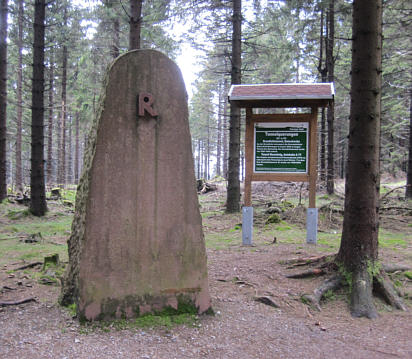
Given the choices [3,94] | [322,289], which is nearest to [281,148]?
[322,289]

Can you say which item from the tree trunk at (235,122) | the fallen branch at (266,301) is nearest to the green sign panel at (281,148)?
the fallen branch at (266,301)

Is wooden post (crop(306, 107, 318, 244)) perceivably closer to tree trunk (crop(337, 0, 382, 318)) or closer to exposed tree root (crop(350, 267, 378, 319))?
tree trunk (crop(337, 0, 382, 318))

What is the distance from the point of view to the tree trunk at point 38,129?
10.9 m

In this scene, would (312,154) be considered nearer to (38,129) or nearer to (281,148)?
(281,148)

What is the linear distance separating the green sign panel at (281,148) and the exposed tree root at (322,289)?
3240 mm

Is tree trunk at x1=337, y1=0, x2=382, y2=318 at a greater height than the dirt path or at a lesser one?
greater

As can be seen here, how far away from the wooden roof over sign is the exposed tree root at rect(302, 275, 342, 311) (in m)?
3.70

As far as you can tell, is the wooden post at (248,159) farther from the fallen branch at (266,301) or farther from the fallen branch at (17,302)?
the fallen branch at (17,302)

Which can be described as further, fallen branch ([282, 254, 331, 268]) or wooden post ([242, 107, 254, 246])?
wooden post ([242, 107, 254, 246])

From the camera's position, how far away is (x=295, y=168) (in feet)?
24.2

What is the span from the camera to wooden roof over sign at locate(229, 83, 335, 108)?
686 cm

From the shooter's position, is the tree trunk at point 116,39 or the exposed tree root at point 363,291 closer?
the exposed tree root at point 363,291

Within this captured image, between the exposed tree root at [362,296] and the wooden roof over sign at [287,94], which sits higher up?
the wooden roof over sign at [287,94]

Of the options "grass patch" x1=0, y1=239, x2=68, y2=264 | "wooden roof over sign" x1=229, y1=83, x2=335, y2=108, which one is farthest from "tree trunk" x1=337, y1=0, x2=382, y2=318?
"grass patch" x1=0, y1=239, x2=68, y2=264
